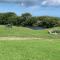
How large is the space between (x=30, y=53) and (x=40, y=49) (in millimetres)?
1778

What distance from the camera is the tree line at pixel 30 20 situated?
6140cm

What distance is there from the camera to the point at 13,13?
→ 80375 millimetres

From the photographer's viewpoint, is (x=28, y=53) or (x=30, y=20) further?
(x=30, y=20)

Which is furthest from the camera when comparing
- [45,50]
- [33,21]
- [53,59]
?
[33,21]

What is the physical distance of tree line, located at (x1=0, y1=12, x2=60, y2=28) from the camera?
6140 centimetres

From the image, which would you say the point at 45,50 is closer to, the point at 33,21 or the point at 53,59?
Result: the point at 53,59

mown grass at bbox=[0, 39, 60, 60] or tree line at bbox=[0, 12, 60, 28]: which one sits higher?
tree line at bbox=[0, 12, 60, 28]

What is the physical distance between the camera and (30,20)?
66.1 m

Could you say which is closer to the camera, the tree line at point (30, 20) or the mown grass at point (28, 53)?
the mown grass at point (28, 53)

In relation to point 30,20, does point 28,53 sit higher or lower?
lower

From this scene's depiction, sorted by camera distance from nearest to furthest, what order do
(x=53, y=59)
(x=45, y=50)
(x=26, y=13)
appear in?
(x=53, y=59) → (x=45, y=50) → (x=26, y=13)

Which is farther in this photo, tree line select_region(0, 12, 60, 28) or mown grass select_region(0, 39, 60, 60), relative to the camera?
tree line select_region(0, 12, 60, 28)

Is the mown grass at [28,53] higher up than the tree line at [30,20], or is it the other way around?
the tree line at [30,20]

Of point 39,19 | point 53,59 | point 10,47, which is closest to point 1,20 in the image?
point 39,19
